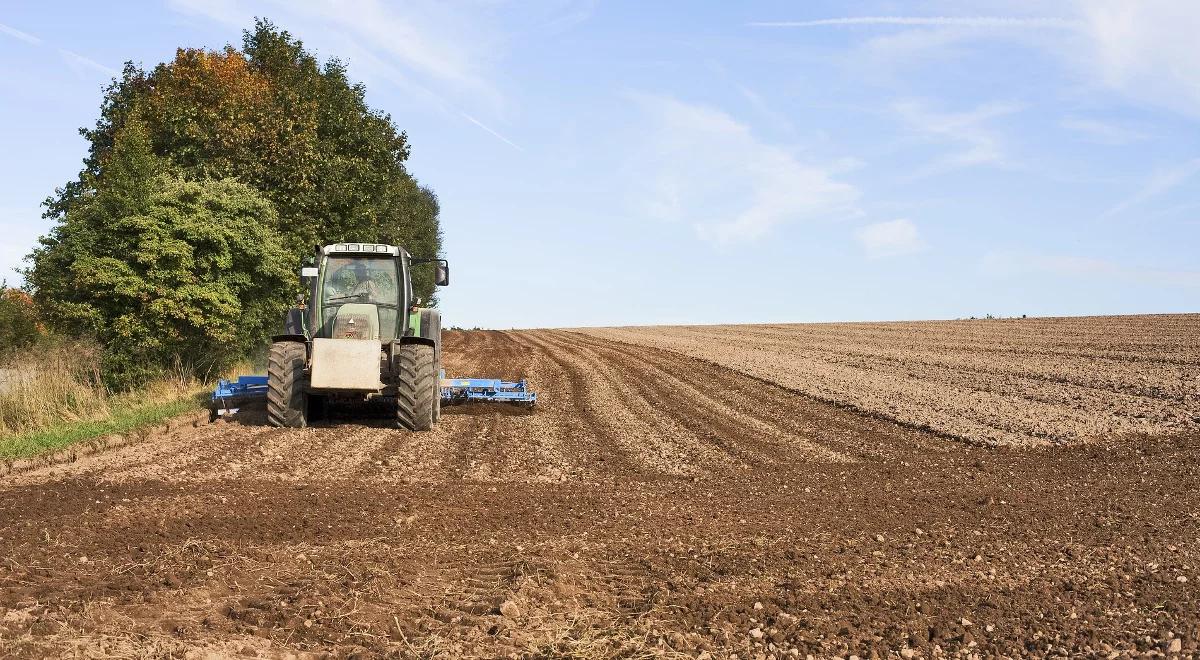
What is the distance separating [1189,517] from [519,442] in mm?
7470

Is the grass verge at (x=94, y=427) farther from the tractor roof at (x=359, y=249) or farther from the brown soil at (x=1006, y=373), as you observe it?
the brown soil at (x=1006, y=373)

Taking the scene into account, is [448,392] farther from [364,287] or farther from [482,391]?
[364,287]

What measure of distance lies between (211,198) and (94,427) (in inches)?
292

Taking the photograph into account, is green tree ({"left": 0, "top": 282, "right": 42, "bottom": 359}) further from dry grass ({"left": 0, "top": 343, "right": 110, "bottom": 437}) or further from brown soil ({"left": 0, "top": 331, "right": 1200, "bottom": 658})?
brown soil ({"left": 0, "top": 331, "right": 1200, "bottom": 658})

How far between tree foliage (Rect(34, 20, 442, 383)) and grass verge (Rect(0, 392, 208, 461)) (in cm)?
306

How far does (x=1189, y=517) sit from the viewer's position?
28.6ft

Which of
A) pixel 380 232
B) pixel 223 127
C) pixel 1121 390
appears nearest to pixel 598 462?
pixel 1121 390

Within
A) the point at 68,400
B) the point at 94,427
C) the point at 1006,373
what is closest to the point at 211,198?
the point at 68,400

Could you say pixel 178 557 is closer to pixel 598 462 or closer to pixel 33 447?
pixel 598 462

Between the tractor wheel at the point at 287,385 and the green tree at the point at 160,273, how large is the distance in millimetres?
7455

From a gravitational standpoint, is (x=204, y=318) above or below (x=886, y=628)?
above

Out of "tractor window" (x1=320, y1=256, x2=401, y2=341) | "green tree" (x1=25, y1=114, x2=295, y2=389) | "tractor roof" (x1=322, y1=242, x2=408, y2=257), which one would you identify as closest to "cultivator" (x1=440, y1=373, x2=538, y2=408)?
"tractor window" (x1=320, y1=256, x2=401, y2=341)

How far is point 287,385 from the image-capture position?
13.2 metres

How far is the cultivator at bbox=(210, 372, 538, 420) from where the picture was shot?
48.0ft
